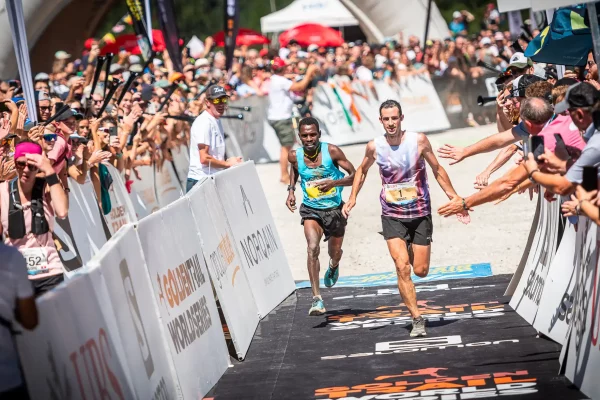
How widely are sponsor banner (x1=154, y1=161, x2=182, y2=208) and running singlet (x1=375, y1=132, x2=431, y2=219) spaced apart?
7.44 meters

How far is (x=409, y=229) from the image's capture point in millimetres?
9727

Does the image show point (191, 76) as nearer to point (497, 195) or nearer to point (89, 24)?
point (89, 24)

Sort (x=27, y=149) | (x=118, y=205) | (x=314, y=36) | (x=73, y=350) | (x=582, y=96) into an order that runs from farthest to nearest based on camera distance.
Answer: (x=314, y=36) < (x=118, y=205) < (x=27, y=149) < (x=582, y=96) < (x=73, y=350)

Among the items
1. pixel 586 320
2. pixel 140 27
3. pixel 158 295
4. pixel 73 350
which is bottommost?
pixel 586 320

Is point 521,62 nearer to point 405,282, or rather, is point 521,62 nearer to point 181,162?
point 405,282

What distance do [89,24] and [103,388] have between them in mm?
26548

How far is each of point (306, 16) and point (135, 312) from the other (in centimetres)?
3424

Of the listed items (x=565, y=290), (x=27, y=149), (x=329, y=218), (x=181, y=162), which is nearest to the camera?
(x=27, y=149)

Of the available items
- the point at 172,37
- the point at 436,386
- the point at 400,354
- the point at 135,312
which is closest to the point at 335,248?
the point at 400,354

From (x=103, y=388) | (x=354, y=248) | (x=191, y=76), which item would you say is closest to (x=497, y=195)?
(x=103, y=388)

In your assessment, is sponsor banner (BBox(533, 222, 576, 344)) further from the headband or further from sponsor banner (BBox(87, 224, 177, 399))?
the headband

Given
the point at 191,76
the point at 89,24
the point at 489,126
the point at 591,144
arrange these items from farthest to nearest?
the point at 89,24 → the point at 489,126 → the point at 191,76 → the point at 591,144

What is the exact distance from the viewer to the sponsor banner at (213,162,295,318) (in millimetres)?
10664

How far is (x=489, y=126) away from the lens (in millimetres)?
28062
